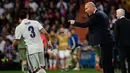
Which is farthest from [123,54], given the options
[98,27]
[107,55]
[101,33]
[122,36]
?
[98,27]

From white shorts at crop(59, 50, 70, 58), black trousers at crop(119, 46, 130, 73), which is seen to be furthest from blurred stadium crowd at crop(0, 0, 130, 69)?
black trousers at crop(119, 46, 130, 73)

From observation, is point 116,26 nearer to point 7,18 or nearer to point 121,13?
point 121,13

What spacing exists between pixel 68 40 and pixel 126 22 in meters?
8.38

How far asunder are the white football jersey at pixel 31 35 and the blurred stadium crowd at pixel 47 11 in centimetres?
1049

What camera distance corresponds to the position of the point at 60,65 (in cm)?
2459

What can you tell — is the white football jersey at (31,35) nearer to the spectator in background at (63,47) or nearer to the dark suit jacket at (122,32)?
the dark suit jacket at (122,32)

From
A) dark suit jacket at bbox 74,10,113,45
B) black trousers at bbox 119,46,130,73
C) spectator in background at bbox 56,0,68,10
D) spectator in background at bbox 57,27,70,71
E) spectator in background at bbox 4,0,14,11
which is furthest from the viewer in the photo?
spectator in background at bbox 56,0,68,10

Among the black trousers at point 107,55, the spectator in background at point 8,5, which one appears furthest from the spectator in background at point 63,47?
the black trousers at point 107,55

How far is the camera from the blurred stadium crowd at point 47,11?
26.4m

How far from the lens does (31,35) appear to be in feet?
47.6

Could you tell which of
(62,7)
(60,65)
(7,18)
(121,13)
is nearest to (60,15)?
(62,7)

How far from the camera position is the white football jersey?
14445 mm

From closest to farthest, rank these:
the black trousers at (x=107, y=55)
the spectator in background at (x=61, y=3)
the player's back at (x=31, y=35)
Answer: the black trousers at (x=107, y=55) → the player's back at (x=31, y=35) → the spectator in background at (x=61, y=3)

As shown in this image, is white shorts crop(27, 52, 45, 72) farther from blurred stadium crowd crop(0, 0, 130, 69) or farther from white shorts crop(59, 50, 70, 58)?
blurred stadium crowd crop(0, 0, 130, 69)
